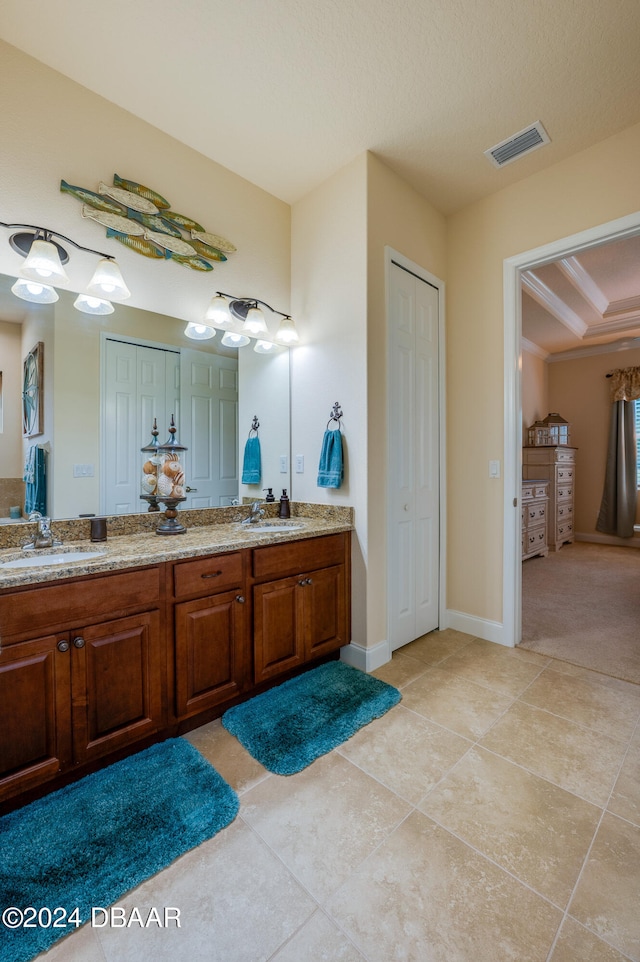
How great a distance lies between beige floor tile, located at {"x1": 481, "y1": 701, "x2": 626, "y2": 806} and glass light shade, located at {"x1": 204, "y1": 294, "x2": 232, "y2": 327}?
2528mm

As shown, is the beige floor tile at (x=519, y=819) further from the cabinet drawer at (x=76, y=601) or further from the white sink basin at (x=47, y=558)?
the white sink basin at (x=47, y=558)

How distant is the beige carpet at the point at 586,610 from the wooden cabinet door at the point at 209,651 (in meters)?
1.93

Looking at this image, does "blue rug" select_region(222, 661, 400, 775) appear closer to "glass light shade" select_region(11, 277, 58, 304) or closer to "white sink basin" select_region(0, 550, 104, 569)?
"white sink basin" select_region(0, 550, 104, 569)

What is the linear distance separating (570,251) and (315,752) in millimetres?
3000

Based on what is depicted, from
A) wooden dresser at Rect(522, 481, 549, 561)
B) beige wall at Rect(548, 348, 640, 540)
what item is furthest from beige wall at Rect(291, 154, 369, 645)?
beige wall at Rect(548, 348, 640, 540)

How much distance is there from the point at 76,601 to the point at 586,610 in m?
3.63

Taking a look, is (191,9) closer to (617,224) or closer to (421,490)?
(617,224)

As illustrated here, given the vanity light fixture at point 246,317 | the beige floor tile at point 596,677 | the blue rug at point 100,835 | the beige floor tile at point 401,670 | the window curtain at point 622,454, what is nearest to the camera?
the blue rug at point 100,835

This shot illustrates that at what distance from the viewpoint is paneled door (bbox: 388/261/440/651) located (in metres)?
2.54

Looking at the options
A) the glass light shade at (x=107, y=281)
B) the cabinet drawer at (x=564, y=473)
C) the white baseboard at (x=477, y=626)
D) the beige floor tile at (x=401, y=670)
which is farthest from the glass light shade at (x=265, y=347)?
Answer: the cabinet drawer at (x=564, y=473)

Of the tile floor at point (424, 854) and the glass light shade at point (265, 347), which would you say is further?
the glass light shade at point (265, 347)

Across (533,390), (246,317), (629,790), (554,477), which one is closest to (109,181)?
(246,317)

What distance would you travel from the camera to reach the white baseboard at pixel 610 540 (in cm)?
591

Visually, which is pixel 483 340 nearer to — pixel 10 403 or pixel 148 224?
pixel 148 224
